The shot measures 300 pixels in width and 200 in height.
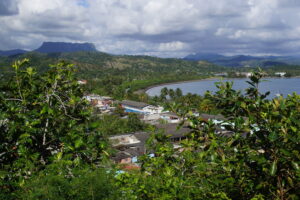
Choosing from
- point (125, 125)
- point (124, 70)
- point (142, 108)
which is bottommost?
point (142, 108)

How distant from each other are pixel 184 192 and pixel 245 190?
421 mm

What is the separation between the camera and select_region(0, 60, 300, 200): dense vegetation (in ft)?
5.17

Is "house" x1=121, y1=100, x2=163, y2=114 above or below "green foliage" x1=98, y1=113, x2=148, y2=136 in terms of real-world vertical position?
below

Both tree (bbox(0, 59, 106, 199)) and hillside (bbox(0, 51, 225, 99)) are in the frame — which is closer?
tree (bbox(0, 59, 106, 199))

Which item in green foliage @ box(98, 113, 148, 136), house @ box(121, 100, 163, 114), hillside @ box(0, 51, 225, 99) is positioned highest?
hillside @ box(0, 51, 225, 99)

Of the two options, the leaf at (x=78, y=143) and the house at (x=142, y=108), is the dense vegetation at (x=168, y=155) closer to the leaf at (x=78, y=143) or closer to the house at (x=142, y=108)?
the leaf at (x=78, y=143)

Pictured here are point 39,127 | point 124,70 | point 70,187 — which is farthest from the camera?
point 124,70

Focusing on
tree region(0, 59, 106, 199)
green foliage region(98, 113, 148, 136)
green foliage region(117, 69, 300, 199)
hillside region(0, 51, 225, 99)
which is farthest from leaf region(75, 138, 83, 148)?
hillside region(0, 51, 225, 99)

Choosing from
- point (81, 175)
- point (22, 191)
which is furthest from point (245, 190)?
point (22, 191)

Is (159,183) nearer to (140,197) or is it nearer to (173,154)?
(140,197)

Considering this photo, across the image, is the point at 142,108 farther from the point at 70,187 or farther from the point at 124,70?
the point at 124,70

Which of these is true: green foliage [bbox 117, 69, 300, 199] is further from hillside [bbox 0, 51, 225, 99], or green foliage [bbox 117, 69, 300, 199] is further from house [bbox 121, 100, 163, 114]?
house [bbox 121, 100, 163, 114]

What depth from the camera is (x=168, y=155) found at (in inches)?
88.0

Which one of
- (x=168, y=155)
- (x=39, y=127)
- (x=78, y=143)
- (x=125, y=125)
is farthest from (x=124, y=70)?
(x=78, y=143)
